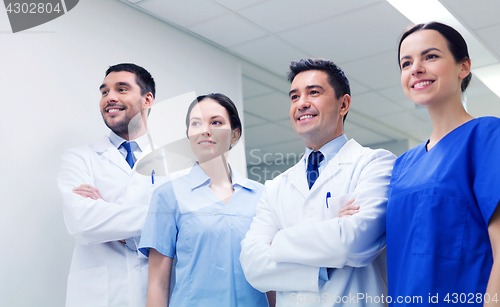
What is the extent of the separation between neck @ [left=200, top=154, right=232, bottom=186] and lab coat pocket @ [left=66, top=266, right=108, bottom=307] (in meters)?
0.55

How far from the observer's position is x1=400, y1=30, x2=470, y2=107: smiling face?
1.30 m

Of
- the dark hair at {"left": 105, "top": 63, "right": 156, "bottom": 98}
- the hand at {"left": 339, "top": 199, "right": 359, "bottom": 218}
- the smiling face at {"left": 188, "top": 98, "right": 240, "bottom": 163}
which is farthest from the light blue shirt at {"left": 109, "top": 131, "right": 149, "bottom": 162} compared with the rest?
the hand at {"left": 339, "top": 199, "right": 359, "bottom": 218}

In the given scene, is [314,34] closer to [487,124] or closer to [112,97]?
[112,97]

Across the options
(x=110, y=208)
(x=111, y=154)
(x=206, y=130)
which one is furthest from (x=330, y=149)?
(x=111, y=154)

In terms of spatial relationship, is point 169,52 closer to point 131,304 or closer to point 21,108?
point 21,108

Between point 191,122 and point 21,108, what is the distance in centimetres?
93

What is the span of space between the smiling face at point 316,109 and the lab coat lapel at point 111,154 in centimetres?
77

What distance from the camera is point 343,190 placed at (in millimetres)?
1489

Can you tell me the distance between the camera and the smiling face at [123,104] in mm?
1999

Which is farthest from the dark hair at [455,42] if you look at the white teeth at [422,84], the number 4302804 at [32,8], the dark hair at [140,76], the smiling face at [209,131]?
the number 4302804 at [32,8]

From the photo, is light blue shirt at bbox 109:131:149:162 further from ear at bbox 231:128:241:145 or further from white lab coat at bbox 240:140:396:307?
white lab coat at bbox 240:140:396:307

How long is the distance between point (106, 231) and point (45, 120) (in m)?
0.87

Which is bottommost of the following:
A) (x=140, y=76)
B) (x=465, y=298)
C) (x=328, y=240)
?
(x=465, y=298)

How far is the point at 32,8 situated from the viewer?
92.4 inches
